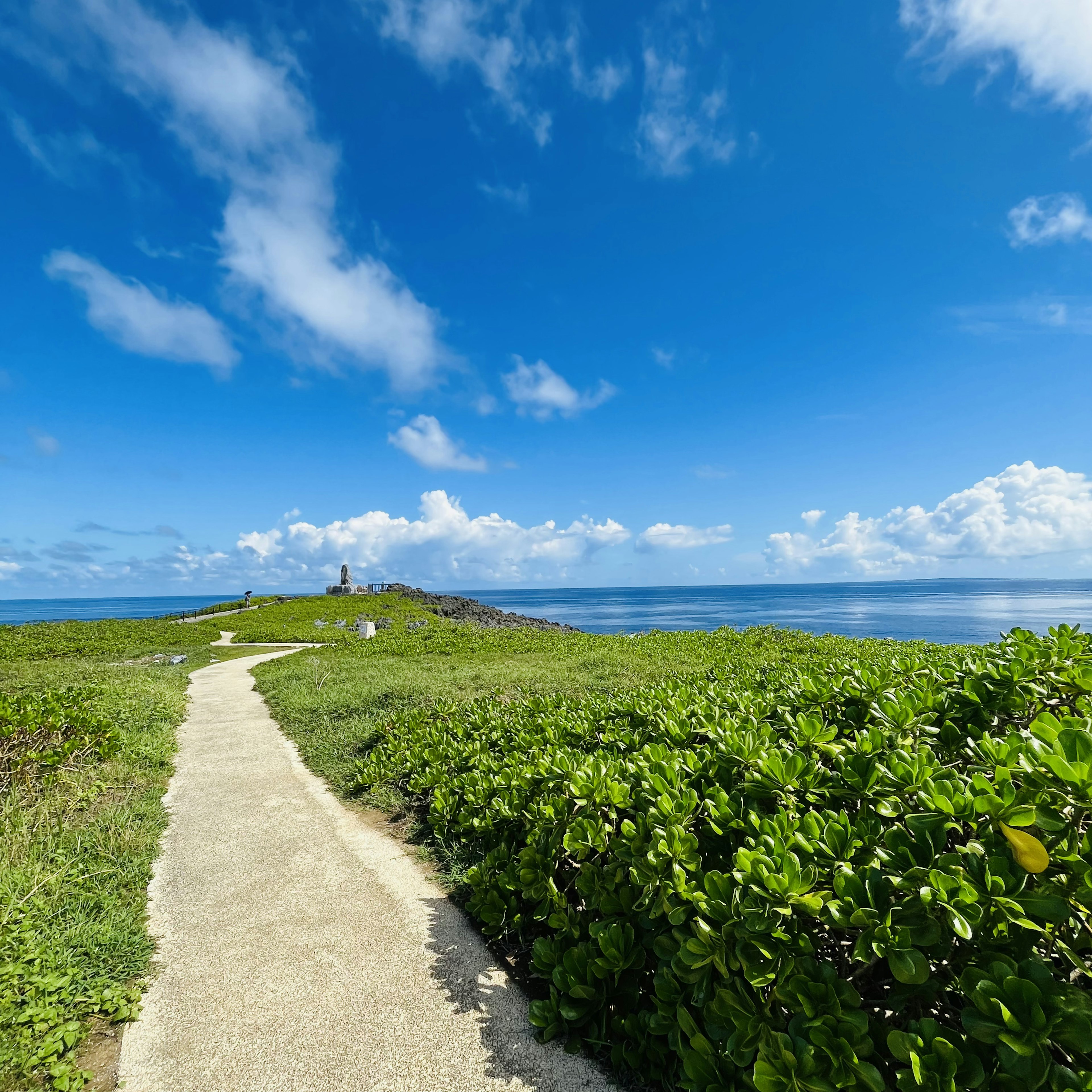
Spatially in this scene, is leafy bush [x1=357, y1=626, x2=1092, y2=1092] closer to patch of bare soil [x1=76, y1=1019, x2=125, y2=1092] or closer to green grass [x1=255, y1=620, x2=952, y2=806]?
patch of bare soil [x1=76, y1=1019, x2=125, y2=1092]

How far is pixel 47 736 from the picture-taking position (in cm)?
590

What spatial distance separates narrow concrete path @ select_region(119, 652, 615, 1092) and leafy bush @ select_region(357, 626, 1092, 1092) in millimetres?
320

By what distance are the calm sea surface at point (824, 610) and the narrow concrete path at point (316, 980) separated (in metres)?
12.3

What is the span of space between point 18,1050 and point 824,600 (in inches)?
4276

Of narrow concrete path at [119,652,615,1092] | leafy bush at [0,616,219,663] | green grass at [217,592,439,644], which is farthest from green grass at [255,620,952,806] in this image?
leafy bush at [0,616,219,663]

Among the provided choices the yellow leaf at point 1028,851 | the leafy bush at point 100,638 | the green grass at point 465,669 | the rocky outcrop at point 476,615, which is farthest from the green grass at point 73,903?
the rocky outcrop at point 476,615

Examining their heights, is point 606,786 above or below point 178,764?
above

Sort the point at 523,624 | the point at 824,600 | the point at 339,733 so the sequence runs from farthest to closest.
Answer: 1. the point at 824,600
2. the point at 523,624
3. the point at 339,733

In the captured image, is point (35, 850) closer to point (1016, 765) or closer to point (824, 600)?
point (1016, 765)

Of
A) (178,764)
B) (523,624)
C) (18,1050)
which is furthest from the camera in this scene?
(523,624)

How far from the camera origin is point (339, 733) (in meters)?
8.04

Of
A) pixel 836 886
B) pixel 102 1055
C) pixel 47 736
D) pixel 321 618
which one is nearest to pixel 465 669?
pixel 47 736

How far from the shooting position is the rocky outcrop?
30609 millimetres

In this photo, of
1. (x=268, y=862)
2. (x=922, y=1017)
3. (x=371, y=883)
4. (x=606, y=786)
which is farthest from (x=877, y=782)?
(x=268, y=862)
